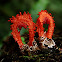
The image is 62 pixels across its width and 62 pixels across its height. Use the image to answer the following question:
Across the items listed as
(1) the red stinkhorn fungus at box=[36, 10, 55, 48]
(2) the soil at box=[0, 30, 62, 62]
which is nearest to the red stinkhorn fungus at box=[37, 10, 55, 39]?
(1) the red stinkhorn fungus at box=[36, 10, 55, 48]

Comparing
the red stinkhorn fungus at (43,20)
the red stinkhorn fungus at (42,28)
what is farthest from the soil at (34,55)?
the red stinkhorn fungus at (43,20)

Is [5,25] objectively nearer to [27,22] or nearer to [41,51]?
[27,22]

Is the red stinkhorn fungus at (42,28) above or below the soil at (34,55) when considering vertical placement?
above

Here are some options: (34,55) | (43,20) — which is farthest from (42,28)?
(34,55)

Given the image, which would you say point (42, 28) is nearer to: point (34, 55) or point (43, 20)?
point (43, 20)

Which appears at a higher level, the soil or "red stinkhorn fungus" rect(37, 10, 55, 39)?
"red stinkhorn fungus" rect(37, 10, 55, 39)

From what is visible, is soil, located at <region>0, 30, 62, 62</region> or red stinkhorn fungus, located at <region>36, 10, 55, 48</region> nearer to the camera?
soil, located at <region>0, 30, 62, 62</region>

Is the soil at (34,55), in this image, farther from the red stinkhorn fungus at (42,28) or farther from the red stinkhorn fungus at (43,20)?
the red stinkhorn fungus at (43,20)

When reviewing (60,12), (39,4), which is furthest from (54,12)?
(39,4)

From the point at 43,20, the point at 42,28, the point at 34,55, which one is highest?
the point at 43,20

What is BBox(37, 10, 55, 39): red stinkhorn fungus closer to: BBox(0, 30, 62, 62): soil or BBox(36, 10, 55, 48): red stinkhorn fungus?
BBox(36, 10, 55, 48): red stinkhorn fungus

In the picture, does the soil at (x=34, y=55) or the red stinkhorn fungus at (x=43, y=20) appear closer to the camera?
the soil at (x=34, y=55)

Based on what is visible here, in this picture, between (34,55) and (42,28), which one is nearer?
(34,55)

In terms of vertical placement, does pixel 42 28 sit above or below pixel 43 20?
below
